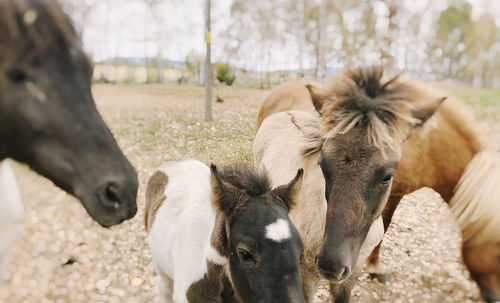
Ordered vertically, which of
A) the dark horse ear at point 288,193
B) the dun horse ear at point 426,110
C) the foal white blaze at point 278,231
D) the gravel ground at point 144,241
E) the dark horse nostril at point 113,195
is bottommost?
the gravel ground at point 144,241

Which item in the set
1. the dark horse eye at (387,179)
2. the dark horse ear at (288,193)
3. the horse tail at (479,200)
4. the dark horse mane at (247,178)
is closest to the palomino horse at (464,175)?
the horse tail at (479,200)

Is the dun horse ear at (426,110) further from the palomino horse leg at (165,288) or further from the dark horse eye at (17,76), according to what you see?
the palomino horse leg at (165,288)

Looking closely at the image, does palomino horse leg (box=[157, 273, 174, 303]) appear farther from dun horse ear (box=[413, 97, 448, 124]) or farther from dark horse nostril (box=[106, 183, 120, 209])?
dun horse ear (box=[413, 97, 448, 124])

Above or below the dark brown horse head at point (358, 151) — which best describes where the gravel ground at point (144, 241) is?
below

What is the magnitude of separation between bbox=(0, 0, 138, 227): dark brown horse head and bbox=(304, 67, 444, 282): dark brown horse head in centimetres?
146

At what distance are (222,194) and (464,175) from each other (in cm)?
245

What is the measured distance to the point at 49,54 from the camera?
145 cm

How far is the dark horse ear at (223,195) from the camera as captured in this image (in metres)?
2.17

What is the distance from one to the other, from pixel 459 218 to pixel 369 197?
1.22 m

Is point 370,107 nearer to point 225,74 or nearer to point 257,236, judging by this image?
point 257,236

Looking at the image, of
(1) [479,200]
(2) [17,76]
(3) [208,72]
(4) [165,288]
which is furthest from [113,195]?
(3) [208,72]

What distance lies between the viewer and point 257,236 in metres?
1.99

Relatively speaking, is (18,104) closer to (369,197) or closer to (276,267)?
(276,267)

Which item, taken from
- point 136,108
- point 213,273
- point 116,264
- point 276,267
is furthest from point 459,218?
point 136,108
